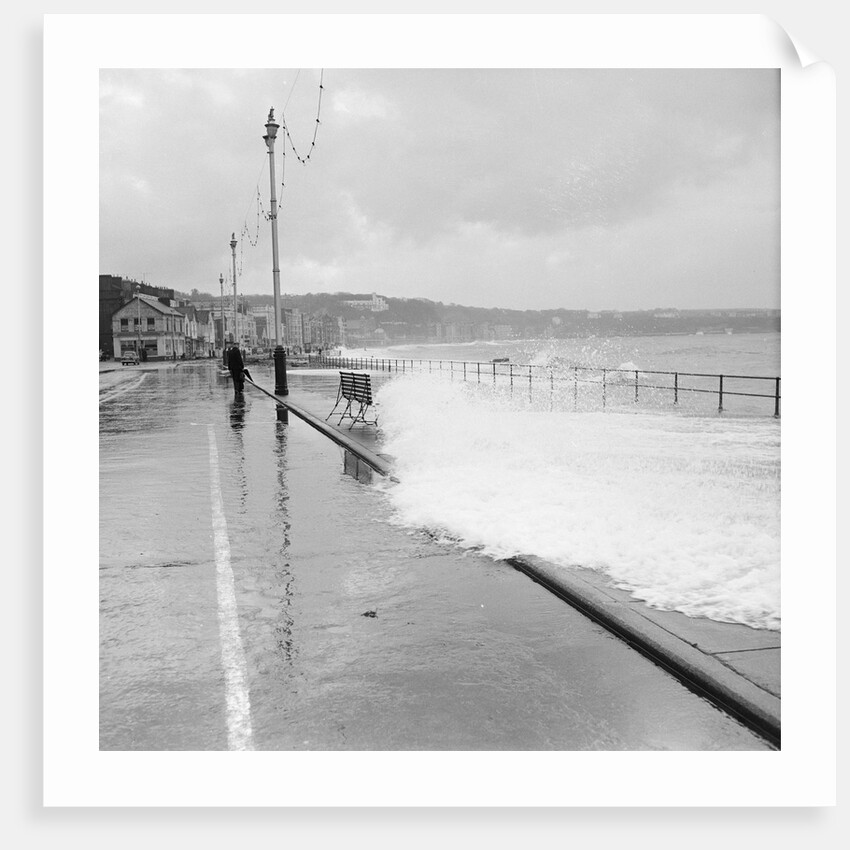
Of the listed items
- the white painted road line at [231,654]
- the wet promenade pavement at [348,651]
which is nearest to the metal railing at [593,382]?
the wet promenade pavement at [348,651]

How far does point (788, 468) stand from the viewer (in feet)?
14.8

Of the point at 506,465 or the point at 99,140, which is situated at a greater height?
the point at 99,140

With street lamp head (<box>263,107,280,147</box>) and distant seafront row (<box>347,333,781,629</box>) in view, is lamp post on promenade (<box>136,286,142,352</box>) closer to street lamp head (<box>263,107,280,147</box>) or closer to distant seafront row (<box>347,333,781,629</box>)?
street lamp head (<box>263,107,280,147</box>)

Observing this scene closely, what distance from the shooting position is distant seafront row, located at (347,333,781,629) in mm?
5770

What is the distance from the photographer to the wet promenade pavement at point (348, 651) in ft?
12.4

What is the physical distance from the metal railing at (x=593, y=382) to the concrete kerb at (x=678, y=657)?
46.4ft

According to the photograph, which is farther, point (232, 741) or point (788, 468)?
point (788, 468)

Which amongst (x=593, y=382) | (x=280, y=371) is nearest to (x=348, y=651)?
(x=280, y=371)

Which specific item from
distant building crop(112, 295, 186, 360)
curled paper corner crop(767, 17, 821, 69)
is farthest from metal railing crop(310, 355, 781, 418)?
distant building crop(112, 295, 186, 360)

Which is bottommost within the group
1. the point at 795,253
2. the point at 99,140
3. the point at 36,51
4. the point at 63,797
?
the point at 63,797

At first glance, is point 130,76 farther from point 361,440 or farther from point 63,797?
point 361,440

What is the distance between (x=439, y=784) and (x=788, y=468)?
2415 mm

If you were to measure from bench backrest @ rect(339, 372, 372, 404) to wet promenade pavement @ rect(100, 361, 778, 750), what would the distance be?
7.51 meters

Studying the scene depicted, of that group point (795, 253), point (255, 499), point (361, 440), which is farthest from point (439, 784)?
point (361, 440)
